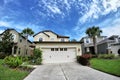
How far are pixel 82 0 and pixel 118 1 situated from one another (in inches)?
149

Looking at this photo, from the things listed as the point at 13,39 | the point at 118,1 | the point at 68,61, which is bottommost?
the point at 68,61

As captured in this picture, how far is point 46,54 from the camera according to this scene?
20969 millimetres

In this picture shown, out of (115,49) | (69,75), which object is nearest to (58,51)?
(69,75)

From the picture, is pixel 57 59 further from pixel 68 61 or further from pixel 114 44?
pixel 114 44

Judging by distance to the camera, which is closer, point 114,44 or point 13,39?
point 13,39

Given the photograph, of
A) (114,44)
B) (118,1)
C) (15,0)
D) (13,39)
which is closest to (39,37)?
(13,39)

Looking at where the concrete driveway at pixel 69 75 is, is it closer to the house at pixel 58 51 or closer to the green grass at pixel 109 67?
the green grass at pixel 109 67

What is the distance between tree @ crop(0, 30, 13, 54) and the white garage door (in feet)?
33.5

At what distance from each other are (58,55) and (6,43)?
41.0 ft

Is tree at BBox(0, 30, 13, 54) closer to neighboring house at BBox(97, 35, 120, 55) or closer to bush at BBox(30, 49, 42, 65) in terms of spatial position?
bush at BBox(30, 49, 42, 65)

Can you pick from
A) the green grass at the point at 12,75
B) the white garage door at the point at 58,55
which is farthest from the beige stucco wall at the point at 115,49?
the green grass at the point at 12,75

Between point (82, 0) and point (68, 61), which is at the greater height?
point (82, 0)

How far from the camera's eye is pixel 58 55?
21062mm

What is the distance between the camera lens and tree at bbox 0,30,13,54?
26547 mm
